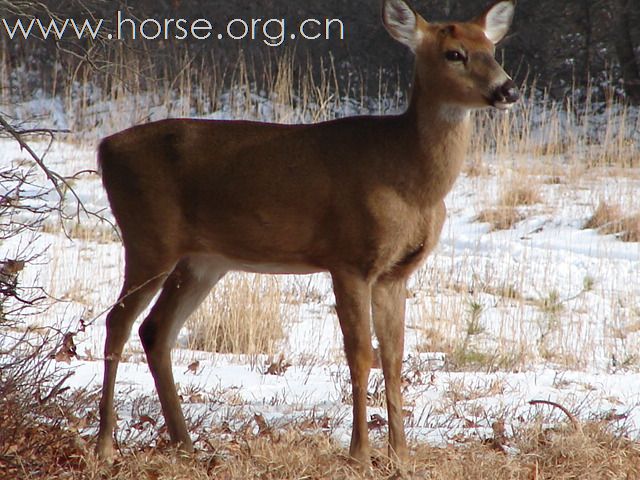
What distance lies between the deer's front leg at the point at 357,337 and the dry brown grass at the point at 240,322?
2779 mm

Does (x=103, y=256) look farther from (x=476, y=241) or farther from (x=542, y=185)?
(x=542, y=185)

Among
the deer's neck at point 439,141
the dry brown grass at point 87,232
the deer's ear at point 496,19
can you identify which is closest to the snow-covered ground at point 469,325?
the dry brown grass at point 87,232

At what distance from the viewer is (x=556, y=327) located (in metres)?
7.83

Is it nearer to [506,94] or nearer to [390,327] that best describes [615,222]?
[390,327]

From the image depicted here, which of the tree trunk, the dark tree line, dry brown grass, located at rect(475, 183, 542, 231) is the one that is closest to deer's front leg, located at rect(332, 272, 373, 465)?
dry brown grass, located at rect(475, 183, 542, 231)

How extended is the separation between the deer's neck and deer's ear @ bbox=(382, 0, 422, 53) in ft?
0.83

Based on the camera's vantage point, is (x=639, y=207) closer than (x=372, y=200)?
No

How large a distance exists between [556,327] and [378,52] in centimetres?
833

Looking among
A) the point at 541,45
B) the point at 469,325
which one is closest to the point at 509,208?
the point at 469,325

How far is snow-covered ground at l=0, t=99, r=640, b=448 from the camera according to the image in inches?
225

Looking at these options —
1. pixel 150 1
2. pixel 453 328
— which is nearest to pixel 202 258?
pixel 453 328

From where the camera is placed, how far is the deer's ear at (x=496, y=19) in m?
4.95

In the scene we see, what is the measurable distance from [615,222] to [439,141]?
5.81m

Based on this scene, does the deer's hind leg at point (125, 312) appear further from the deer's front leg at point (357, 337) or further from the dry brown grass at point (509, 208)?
the dry brown grass at point (509, 208)
